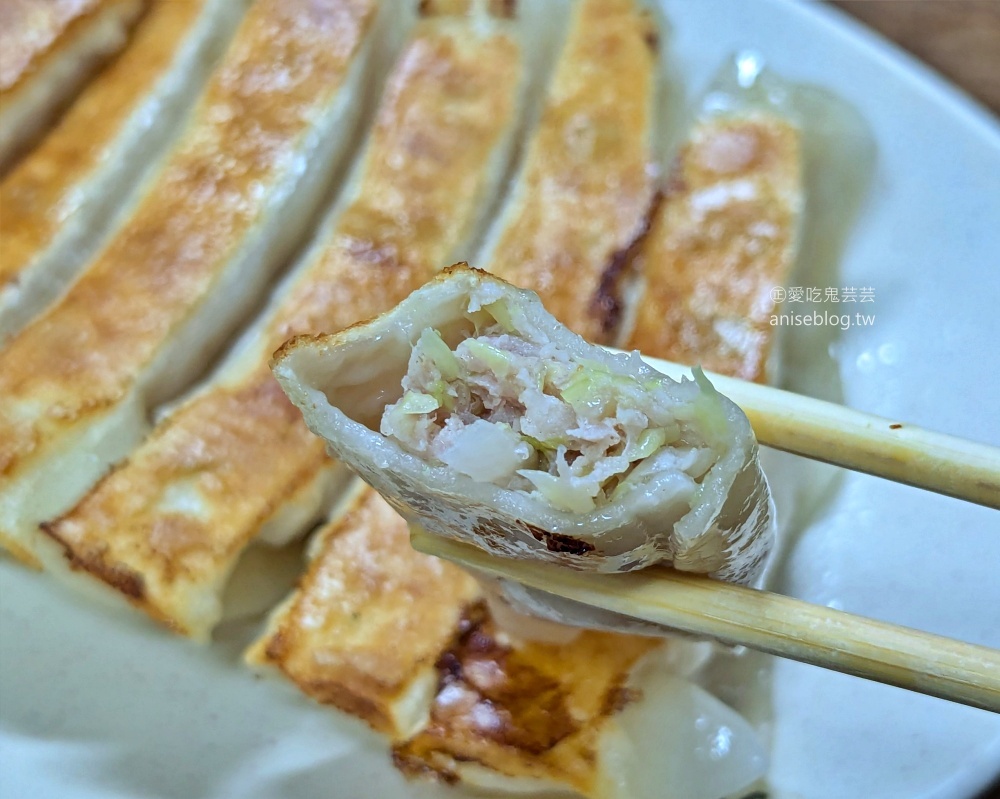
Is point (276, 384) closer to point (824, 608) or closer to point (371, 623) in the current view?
point (371, 623)

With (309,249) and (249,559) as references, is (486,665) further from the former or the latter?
(309,249)

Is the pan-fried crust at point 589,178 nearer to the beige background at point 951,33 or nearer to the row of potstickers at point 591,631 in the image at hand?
the row of potstickers at point 591,631

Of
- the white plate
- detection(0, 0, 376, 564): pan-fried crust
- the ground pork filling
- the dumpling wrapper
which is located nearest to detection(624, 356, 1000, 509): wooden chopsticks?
the dumpling wrapper

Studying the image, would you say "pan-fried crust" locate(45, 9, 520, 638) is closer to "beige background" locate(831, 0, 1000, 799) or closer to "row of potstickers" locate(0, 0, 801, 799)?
"row of potstickers" locate(0, 0, 801, 799)

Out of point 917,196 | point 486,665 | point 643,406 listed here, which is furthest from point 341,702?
point 917,196

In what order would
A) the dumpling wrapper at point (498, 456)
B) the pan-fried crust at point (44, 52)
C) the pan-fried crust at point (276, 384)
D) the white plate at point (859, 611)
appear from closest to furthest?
1. the dumpling wrapper at point (498, 456)
2. the white plate at point (859, 611)
3. the pan-fried crust at point (276, 384)
4. the pan-fried crust at point (44, 52)

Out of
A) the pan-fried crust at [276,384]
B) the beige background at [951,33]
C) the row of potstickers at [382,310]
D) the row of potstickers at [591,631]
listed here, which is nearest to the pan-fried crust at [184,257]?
the row of potstickers at [382,310]
